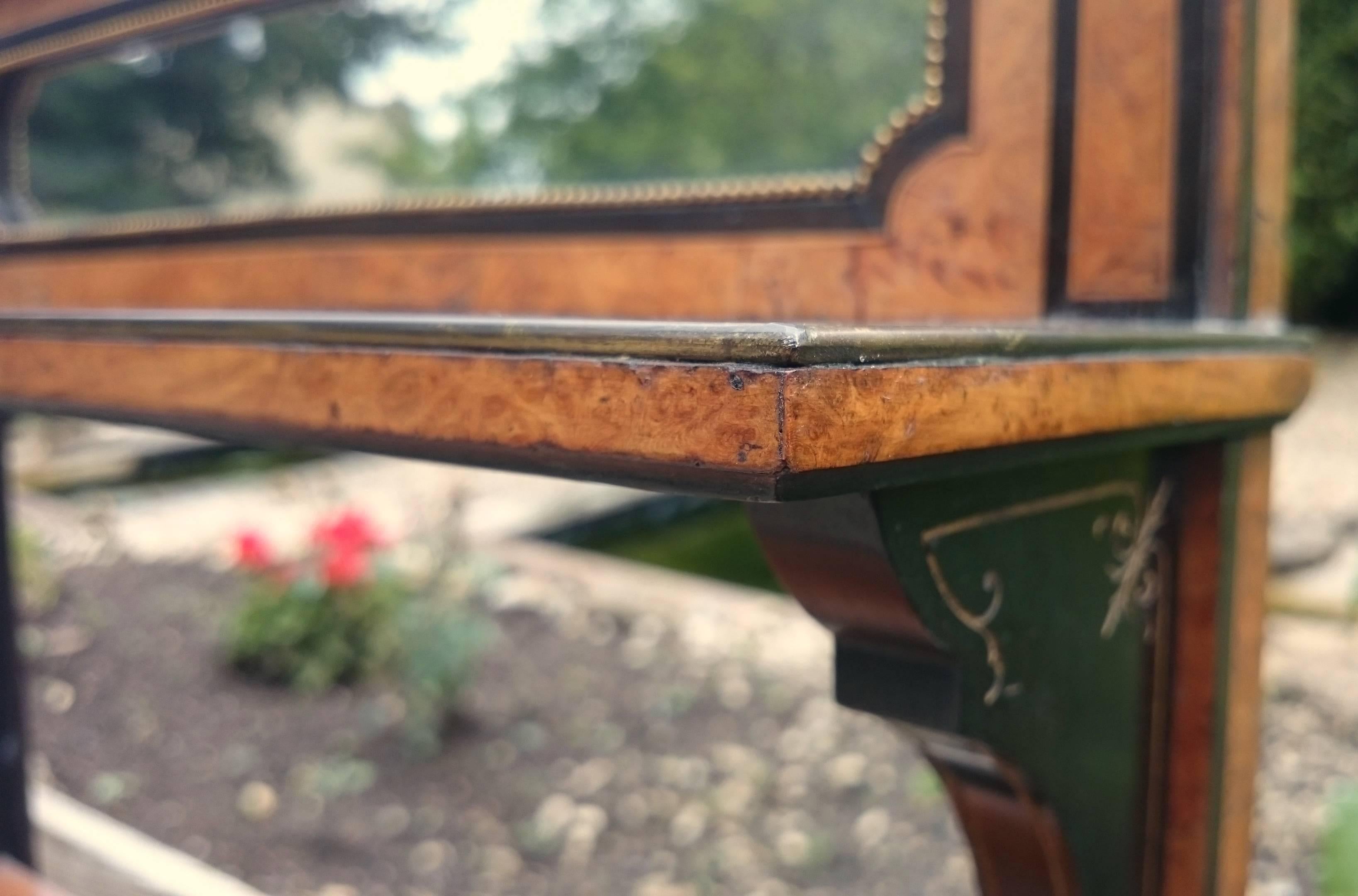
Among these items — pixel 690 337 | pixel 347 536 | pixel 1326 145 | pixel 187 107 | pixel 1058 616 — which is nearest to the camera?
pixel 690 337

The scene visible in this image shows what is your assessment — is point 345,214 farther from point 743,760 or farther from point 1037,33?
point 743,760

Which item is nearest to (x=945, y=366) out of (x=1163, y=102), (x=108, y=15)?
(x=1163, y=102)

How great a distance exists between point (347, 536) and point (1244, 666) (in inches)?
85.7

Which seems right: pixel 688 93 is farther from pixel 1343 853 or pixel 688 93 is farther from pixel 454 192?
pixel 1343 853

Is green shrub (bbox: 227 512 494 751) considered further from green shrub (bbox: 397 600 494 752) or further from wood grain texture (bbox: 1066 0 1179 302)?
wood grain texture (bbox: 1066 0 1179 302)

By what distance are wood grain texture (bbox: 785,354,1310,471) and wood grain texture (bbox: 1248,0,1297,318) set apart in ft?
0.59

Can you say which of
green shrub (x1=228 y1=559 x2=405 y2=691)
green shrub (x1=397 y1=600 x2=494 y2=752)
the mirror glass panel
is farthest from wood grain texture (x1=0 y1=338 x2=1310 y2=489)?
the mirror glass panel

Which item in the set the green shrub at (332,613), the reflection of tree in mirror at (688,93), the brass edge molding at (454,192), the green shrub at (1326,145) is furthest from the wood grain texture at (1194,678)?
the reflection of tree in mirror at (688,93)

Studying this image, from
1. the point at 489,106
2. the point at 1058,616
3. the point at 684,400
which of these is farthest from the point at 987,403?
the point at 489,106

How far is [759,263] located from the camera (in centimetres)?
107

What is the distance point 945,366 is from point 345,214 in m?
1.09

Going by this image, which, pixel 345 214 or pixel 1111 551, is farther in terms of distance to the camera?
pixel 345 214

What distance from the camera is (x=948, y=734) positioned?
634 millimetres

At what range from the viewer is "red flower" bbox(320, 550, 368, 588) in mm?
2654
